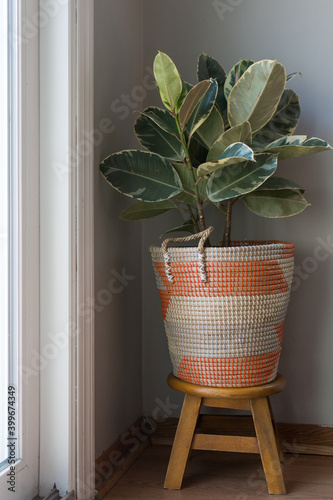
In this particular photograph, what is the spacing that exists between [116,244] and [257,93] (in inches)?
21.5

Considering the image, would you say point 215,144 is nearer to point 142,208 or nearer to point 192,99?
point 192,99

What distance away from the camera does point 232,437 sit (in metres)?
1.27

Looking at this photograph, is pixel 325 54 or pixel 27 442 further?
pixel 325 54

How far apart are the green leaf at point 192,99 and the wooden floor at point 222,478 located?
0.90m

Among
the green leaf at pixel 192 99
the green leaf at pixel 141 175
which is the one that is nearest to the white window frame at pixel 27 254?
the green leaf at pixel 141 175

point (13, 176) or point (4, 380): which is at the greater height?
point (13, 176)

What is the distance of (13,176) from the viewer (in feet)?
3.34

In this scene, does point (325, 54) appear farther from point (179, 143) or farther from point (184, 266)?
point (184, 266)

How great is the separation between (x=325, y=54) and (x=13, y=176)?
107 cm

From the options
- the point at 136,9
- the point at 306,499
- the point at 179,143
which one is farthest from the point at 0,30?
the point at 306,499

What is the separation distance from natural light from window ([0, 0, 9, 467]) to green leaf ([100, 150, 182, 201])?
0.96ft

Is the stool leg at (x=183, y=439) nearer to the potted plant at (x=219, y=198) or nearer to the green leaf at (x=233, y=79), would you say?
the potted plant at (x=219, y=198)

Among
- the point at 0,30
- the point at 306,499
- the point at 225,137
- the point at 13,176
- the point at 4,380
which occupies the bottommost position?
the point at 306,499

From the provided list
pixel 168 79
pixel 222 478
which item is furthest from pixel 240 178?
pixel 222 478
